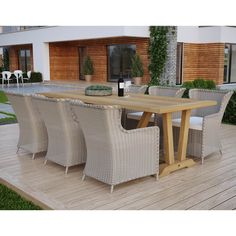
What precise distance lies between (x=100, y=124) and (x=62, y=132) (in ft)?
2.87

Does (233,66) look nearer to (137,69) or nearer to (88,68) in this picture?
(137,69)

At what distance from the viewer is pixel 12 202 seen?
11.9 ft

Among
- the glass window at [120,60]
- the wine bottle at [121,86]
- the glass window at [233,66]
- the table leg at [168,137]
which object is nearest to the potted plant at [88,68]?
the glass window at [120,60]

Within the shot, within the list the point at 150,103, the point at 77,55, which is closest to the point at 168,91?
the point at 150,103

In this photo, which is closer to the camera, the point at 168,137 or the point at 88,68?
the point at 168,137

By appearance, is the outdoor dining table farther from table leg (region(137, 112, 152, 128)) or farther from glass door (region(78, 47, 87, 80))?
glass door (region(78, 47, 87, 80))

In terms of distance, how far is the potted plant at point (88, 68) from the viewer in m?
18.5

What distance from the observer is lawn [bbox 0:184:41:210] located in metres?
3.47

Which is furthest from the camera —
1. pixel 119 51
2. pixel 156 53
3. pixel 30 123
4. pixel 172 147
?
pixel 119 51

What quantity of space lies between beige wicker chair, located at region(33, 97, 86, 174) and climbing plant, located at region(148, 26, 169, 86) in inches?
387
